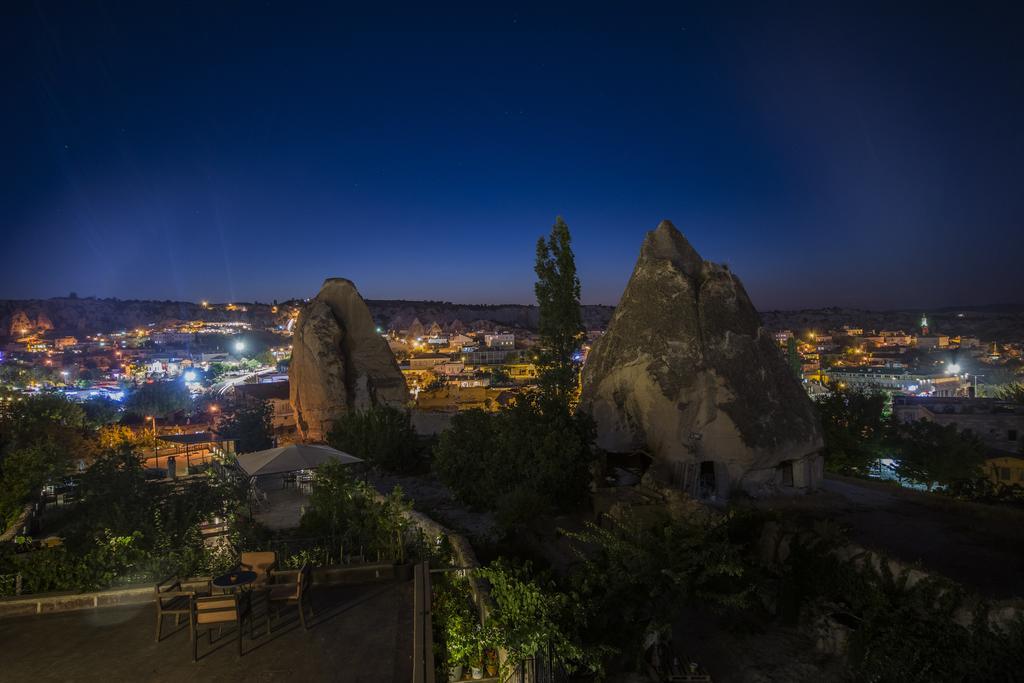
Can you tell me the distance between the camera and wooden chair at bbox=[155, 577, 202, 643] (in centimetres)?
629

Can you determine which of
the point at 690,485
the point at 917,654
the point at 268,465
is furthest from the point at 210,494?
the point at 917,654

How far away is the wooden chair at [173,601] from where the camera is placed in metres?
6.29

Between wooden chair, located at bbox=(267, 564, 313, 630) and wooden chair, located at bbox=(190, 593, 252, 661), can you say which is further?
wooden chair, located at bbox=(267, 564, 313, 630)

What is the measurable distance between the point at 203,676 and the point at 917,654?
326 inches

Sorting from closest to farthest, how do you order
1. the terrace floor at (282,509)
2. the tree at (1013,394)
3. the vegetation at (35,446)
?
the vegetation at (35,446), the terrace floor at (282,509), the tree at (1013,394)

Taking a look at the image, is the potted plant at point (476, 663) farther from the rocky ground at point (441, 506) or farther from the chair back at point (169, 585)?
the rocky ground at point (441, 506)

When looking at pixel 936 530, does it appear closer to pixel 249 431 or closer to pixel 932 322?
pixel 249 431

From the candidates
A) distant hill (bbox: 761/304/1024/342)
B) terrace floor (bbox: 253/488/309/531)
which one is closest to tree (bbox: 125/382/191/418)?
terrace floor (bbox: 253/488/309/531)

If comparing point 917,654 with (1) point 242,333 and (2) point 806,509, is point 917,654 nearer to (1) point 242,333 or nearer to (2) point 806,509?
(2) point 806,509

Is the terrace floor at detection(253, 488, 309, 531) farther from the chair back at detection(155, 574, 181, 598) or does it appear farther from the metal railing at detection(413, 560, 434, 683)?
the metal railing at detection(413, 560, 434, 683)

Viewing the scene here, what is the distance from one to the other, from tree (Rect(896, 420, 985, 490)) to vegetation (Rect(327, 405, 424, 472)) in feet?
60.0

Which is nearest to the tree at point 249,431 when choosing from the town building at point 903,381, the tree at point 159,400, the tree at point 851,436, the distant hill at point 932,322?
the tree at point 159,400

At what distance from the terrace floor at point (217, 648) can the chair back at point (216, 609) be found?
0.92ft

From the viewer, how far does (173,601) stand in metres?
6.81
